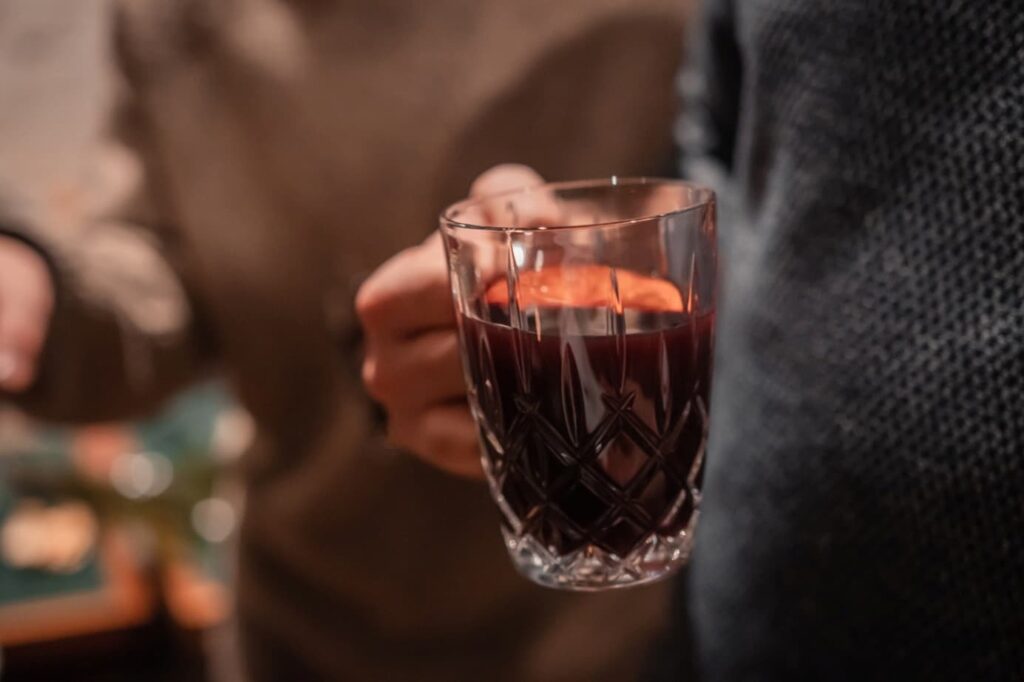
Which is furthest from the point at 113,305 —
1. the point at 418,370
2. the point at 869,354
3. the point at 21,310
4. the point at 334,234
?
the point at 869,354

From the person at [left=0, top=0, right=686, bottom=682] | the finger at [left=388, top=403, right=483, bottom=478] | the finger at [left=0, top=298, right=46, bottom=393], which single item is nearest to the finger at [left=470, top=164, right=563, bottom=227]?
the finger at [left=388, top=403, right=483, bottom=478]

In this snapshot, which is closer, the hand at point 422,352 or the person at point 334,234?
the hand at point 422,352

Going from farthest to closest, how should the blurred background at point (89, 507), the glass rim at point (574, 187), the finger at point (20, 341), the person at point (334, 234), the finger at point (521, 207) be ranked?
the blurred background at point (89, 507) < the person at point (334, 234) < the finger at point (20, 341) < the finger at point (521, 207) < the glass rim at point (574, 187)

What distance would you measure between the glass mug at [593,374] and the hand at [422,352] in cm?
3

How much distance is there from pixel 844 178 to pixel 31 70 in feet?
5.83

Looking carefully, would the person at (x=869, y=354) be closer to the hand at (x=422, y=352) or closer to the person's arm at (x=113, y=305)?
the hand at (x=422, y=352)

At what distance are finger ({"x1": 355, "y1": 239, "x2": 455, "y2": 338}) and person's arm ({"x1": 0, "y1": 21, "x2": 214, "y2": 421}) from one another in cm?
Result: 54

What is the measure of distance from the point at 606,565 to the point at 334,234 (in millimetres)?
607

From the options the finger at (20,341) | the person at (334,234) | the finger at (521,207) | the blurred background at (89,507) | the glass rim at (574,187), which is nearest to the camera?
the glass rim at (574,187)

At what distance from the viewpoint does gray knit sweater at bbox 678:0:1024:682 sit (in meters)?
0.53

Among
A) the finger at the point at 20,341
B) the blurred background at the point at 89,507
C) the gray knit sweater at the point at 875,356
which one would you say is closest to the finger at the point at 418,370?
the gray knit sweater at the point at 875,356

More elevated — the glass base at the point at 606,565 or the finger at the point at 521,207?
the finger at the point at 521,207

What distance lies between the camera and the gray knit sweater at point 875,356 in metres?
0.53

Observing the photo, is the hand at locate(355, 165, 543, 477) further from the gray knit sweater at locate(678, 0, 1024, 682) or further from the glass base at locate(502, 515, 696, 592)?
the gray knit sweater at locate(678, 0, 1024, 682)
